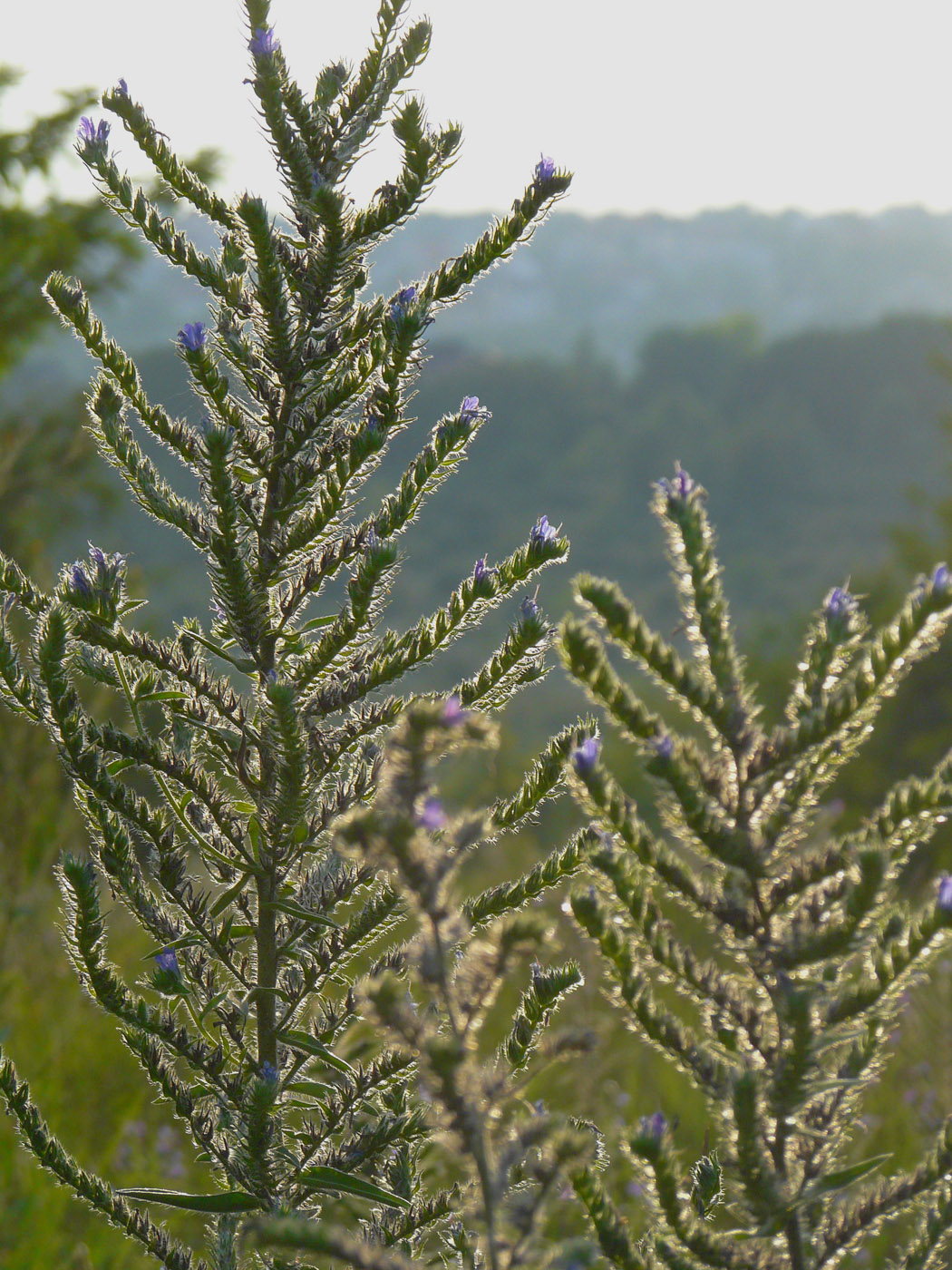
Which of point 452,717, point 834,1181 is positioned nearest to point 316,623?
point 452,717

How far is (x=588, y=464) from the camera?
93688mm

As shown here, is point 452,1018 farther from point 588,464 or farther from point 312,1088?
point 588,464

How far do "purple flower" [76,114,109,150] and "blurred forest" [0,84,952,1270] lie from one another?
244 mm

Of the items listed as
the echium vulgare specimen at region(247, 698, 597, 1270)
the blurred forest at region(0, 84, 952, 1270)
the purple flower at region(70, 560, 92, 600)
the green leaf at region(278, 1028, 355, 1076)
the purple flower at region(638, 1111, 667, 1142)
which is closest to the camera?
the echium vulgare specimen at region(247, 698, 597, 1270)

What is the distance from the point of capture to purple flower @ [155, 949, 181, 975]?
154 cm

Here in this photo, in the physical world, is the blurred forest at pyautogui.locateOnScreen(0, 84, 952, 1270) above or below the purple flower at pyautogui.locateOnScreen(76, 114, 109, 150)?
above

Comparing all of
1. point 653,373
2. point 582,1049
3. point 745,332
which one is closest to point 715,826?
point 582,1049

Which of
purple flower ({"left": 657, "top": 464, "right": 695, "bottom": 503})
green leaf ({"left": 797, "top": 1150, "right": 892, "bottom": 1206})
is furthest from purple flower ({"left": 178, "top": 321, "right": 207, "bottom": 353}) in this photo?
green leaf ({"left": 797, "top": 1150, "right": 892, "bottom": 1206})

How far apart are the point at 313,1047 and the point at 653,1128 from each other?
560 millimetres

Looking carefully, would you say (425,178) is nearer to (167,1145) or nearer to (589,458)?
(167,1145)

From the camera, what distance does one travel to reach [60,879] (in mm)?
1520

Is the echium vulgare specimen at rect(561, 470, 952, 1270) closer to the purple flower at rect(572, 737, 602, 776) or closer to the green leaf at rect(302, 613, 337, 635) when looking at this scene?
the purple flower at rect(572, 737, 602, 776)

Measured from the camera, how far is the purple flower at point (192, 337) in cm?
168

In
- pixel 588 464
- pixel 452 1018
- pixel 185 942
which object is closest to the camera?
pixel 452 1018
